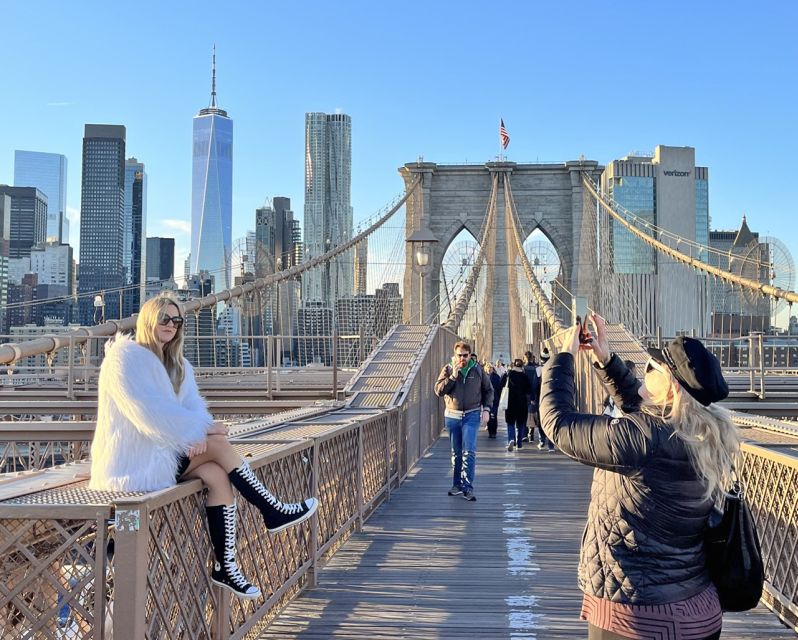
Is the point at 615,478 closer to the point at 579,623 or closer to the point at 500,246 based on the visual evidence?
the point at 579,623

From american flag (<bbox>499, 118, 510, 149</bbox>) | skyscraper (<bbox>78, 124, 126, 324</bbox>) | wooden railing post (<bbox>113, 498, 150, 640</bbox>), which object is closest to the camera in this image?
wooden railing post (<bbox>113, 498, 150, 640</bbox>)

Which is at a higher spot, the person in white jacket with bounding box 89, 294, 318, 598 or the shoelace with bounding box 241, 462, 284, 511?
the person in white jacket with bounding box 89, 294, 318, 598

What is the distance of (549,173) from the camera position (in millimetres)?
33531

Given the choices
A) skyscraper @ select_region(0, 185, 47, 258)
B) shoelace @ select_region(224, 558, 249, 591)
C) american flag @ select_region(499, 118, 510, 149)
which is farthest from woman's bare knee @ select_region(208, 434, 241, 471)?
skyscraper @ select_region(0, 185, 47, 258)

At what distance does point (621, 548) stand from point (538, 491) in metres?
6.26

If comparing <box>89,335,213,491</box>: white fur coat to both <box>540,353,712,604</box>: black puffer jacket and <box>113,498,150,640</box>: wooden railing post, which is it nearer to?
<box>113,498,150,640</box>: wooden railing post

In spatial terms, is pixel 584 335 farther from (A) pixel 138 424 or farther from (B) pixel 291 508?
(B) pixel 291 508

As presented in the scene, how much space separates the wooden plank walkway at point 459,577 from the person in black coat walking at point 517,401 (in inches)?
134

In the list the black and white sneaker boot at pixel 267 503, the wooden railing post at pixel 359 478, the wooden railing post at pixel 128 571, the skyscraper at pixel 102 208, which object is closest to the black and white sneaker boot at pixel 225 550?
the black and white sneaker boot at pixel 267 503

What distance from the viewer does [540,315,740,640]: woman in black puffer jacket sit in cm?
215

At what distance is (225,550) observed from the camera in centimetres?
310

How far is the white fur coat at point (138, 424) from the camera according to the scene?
9.12 feet

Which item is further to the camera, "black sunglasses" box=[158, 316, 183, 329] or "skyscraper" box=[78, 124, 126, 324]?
"skyscraper" box=[78, 124, 126, 324]

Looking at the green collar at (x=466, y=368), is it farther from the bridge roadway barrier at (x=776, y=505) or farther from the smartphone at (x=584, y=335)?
the smartphone at (x=584, y=335)
